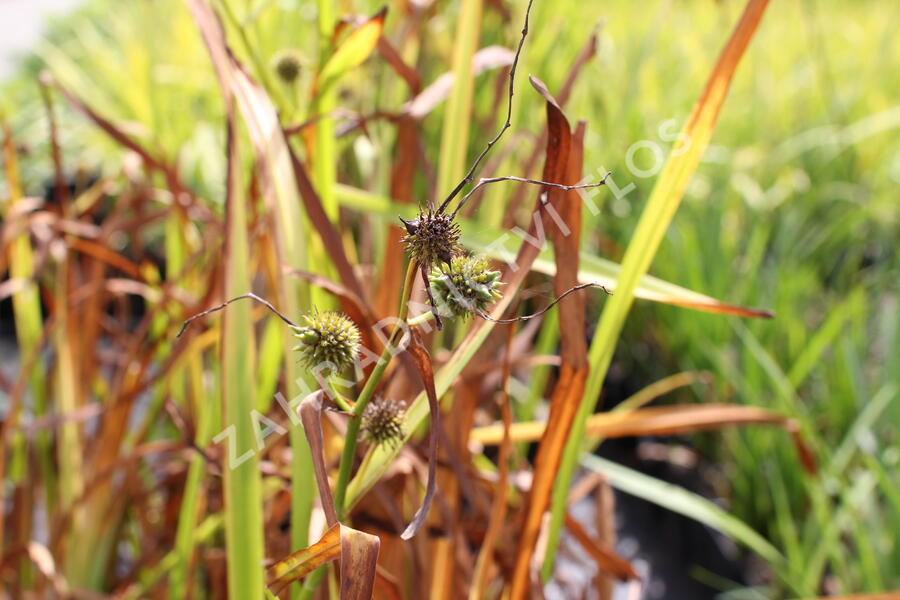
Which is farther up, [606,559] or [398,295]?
[398,295]

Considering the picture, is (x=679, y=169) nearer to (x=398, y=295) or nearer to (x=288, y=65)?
(x=398, y=295)

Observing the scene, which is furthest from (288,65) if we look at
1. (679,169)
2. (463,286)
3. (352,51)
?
(463,286)

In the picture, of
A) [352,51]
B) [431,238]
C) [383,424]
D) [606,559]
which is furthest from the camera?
[606,559]

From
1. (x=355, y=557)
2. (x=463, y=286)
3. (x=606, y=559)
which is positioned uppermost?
(x=463, y=286)

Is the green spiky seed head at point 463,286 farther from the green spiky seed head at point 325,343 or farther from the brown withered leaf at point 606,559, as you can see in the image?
the brown withered leaf at point 606,559

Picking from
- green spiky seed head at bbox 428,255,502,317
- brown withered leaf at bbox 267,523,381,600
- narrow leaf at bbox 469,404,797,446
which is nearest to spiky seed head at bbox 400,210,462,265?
green spiky seed head at bbox 428,255,502,317

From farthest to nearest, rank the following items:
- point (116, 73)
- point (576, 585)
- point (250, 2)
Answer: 1. point (116, 73)
2. point (576, 585)
3. point (250, 2)

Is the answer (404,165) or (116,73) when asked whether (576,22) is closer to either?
(404,165)

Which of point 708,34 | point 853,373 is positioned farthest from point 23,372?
point 708,34
